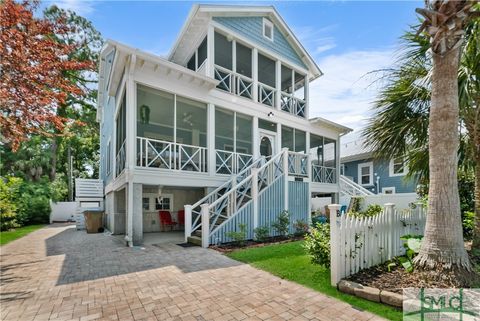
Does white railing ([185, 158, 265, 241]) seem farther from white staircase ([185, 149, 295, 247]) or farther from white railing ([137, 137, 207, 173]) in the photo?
white railing ([137, 137, 207, 173])

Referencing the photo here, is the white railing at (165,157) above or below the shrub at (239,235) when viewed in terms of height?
above

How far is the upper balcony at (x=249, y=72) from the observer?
10.7 metres

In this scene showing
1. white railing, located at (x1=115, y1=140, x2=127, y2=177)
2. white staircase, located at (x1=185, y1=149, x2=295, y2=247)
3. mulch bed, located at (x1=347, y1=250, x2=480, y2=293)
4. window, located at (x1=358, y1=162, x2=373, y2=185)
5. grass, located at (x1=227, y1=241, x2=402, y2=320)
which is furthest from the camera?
window, located at (x1=358, y1=162, x2=373, y2=185)

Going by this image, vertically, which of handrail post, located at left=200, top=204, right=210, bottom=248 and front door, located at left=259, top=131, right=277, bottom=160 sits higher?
front door, located at left=259, top=131, right=277, bottom=160

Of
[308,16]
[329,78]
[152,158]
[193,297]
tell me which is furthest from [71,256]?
[329,78]

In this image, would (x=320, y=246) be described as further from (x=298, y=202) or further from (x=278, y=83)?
(x=278, y=83)

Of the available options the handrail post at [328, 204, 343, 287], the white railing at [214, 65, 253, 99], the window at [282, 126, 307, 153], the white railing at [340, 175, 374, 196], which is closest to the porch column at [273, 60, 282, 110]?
the window at [282, 126, 307, 153]

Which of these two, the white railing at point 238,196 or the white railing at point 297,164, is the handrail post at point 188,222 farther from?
the white railing at point 297,164

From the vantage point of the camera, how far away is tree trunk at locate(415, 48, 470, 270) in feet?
13.1

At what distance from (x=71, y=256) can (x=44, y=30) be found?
6061 millimetres

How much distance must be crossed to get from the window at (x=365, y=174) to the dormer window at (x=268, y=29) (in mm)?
11570

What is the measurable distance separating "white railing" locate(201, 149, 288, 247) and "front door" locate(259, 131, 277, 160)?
2.11m

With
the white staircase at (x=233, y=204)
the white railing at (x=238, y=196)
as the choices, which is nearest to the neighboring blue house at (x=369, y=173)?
the white railing at (x=238, y=196)

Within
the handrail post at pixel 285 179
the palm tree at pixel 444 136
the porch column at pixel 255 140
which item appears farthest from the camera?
the porch column at pixel 255 140
